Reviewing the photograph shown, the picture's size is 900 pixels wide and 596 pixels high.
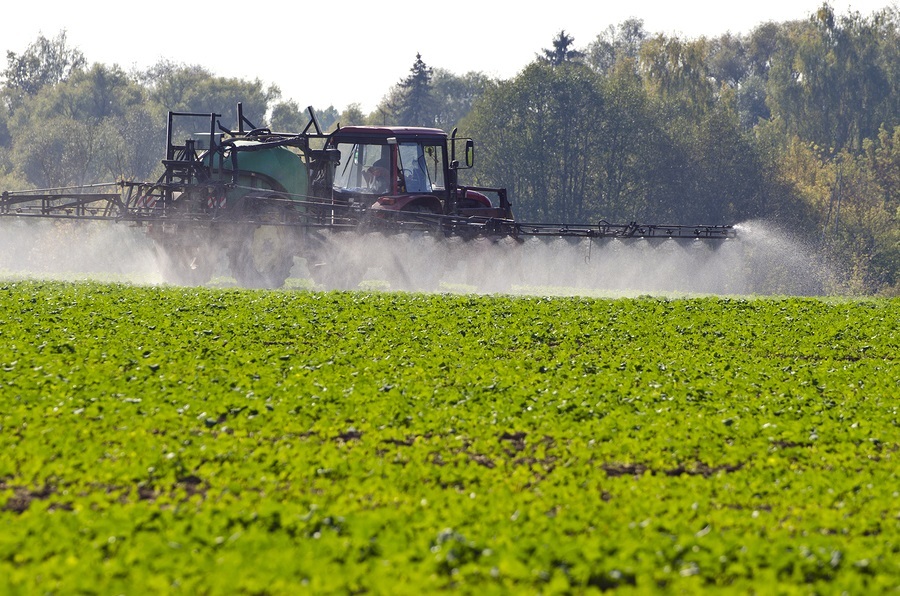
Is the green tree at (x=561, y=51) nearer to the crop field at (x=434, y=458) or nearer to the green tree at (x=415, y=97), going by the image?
the green tree at (x=415, y=97)

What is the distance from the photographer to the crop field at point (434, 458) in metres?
7.60

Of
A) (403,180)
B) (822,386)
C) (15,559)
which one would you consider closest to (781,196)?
(403,180)

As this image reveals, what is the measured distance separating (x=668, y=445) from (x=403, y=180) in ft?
62.9

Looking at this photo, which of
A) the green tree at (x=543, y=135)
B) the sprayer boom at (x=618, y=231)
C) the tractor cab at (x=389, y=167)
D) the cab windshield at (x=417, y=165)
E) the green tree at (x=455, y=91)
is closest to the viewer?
the tractor cab at (x=389, y=167)

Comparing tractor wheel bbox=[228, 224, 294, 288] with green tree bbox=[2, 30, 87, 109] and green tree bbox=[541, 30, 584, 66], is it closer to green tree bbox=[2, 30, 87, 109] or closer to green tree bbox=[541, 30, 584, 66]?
green tree bbox=[541, 30, 584, 66]

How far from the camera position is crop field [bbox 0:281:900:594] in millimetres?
7598

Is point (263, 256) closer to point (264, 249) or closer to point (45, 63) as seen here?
point (264, 249)

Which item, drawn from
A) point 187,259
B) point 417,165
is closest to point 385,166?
point 417,165

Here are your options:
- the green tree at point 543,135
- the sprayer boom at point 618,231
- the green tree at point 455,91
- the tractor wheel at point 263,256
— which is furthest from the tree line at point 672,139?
the tractor wheel at point 263,256

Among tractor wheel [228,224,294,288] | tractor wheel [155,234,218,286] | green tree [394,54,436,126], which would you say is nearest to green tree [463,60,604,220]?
green tree [394,54,436,126]

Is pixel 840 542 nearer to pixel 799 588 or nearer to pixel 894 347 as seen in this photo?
pixel 799 588

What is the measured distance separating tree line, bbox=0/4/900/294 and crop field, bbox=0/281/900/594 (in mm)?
51868

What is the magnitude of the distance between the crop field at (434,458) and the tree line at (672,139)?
51.9 meters

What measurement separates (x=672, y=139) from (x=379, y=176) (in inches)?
1758
